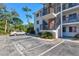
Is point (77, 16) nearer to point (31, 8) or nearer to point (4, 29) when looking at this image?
point (31, 8)

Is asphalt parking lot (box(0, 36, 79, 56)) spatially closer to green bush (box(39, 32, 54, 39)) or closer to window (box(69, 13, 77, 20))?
green bush (box(39, 32, 54, 39))

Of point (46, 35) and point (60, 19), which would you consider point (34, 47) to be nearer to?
point (46, 35)

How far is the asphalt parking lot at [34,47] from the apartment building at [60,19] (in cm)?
117

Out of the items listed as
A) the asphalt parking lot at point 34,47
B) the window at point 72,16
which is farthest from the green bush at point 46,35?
the window at point 72,16

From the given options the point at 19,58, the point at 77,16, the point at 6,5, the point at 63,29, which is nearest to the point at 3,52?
the point at 19,58

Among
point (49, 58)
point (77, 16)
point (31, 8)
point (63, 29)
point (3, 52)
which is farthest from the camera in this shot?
point (77, 16)

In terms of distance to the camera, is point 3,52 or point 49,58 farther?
point 3,52

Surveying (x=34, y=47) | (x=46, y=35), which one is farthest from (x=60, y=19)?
(x=34, y=47)

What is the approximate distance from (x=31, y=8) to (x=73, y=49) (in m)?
3.03

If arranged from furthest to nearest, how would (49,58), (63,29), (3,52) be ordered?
(63,29), (3,52), (49,58)

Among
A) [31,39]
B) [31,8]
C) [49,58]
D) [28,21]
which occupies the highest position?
[31,8]

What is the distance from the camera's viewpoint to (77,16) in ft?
40.5

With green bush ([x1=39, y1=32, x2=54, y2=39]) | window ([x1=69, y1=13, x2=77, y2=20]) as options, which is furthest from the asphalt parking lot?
window ([x1=69, y1=13, x2=77, y2=20])

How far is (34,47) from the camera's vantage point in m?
9.35
